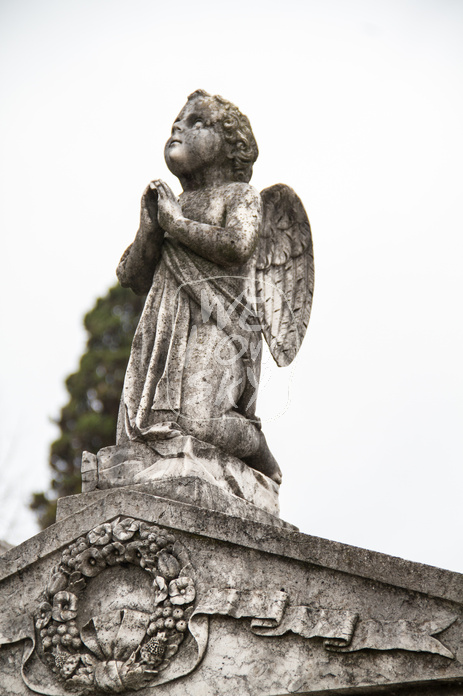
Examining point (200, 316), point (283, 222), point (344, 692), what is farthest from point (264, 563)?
point (283, 222)

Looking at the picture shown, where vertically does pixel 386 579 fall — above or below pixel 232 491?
below

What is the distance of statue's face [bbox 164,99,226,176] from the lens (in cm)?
810

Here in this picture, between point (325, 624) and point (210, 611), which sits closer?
point (325, 624)

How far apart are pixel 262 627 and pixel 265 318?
2.42 meters

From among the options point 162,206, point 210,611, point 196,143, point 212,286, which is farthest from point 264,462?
point 196,143

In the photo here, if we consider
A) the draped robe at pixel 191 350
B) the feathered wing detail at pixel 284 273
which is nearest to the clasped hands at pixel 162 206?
the draped robe at pixel 191 350

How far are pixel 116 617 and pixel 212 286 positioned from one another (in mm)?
2266

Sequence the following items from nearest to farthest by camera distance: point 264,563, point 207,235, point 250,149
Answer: point 264,563 < point 207,235 < point 250,149

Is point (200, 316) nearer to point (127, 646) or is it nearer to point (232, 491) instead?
point (232, 491)

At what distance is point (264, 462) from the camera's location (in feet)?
25.2

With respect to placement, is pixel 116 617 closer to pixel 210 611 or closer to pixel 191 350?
pixel 210 611

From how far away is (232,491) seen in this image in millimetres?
7148

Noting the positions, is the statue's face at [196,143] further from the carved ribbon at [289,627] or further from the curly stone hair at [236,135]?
the carved ribbon at [289,627]

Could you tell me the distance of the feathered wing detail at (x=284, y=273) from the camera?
8023mm
